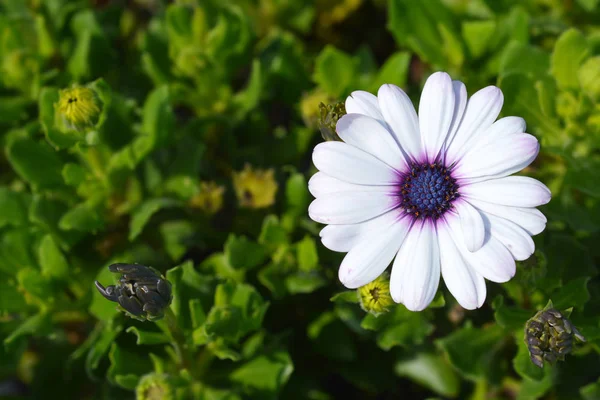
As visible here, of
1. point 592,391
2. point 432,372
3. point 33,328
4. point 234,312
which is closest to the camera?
point 234,312

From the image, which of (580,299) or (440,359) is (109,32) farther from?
(580,299)

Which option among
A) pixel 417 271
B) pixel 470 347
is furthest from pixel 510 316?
pixel 417 271

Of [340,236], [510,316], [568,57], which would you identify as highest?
[568,57]

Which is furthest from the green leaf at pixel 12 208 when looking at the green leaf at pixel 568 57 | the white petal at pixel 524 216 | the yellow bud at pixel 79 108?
the green leaf at pixel 568 57

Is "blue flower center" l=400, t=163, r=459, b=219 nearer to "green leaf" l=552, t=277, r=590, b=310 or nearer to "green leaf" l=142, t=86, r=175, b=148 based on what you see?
"green leaf" l=552, t=277, r=590, b=310

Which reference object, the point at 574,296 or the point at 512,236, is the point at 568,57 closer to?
the point at 574,296

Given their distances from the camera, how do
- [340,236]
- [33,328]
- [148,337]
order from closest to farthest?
[340,236] → [148,337] → [33,328]

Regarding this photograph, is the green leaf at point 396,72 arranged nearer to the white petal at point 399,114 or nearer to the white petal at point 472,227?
the white petal at point 399,114
